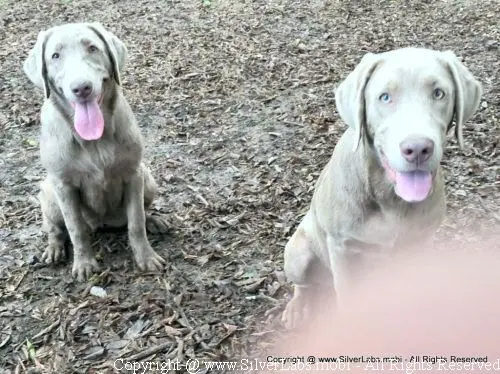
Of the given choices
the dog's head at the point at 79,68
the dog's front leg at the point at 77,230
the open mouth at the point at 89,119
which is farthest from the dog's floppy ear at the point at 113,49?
the dog's front leg at the point at 77,230

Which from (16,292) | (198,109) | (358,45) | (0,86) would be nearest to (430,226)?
(16,292)

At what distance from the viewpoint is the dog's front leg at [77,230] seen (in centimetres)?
400

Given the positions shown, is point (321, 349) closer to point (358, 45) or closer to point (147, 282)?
point (147, 282)

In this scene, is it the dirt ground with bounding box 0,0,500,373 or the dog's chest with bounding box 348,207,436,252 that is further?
the dirt ground with bounding box 0,0,500,373

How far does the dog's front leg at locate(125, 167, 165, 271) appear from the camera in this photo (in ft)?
13.5

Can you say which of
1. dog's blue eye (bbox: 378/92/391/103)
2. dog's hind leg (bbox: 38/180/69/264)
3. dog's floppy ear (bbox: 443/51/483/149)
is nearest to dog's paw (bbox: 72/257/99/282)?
dog's hind leg (bbox: 38/180/69/264)

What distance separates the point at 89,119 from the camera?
375cm

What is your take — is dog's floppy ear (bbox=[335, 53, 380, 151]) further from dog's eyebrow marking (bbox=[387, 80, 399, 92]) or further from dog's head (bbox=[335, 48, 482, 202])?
dog's eyebrow marking (bbox=[387, 80, 399, 92])

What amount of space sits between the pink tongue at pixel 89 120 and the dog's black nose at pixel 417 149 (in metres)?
1.96

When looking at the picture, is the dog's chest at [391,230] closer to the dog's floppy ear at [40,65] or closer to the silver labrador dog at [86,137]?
the silver labrador dog at [86,137]

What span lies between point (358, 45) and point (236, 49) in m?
1.42

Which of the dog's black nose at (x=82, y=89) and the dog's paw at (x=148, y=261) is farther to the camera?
the dog's paw at (x=148, y=261)

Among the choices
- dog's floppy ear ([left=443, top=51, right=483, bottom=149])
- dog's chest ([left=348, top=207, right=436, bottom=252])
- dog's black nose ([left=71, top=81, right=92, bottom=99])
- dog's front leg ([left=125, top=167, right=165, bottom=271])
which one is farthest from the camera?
dog's front leg ([left=125, top=167, right=165, bottom=271])

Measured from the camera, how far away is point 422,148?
8.18ft
